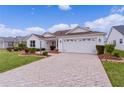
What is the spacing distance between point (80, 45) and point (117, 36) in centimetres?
894

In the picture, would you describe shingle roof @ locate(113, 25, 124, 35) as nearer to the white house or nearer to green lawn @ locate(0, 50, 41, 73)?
the white house

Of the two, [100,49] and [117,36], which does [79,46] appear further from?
[117,36]

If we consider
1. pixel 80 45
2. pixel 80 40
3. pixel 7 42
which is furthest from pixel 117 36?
pixel 7 42

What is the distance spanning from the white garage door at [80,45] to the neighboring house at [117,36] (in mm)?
7725

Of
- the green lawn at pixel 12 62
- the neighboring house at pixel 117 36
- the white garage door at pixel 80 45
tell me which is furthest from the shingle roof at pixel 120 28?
the green lawn at pixel 12 62

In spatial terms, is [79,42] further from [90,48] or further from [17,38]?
[17,38]

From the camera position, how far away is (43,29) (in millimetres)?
36344

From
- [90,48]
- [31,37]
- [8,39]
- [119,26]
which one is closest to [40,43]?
[31,37]

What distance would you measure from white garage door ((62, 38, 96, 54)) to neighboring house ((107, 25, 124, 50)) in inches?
304

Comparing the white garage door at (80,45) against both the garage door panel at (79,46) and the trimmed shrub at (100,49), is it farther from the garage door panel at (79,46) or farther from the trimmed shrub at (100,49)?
the trimmed shrub at (100,49)

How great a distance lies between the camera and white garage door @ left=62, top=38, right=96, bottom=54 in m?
22.0

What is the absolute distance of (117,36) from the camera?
29.0 meters
